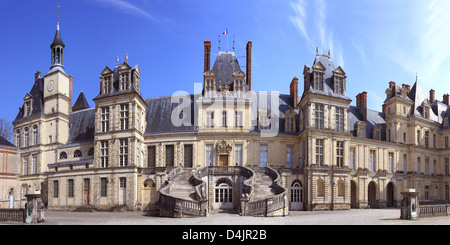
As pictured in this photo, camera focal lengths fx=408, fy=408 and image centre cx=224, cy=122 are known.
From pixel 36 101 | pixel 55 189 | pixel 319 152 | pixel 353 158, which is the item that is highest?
pixel 36 101

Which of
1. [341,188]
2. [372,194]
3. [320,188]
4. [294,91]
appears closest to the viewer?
[320,188]

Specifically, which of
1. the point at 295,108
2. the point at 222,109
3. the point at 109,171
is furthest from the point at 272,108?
the point at 109,171

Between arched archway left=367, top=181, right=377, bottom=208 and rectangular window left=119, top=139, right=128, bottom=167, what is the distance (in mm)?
23588

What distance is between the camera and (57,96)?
40781mm

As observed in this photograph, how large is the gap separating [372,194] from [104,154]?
2582 centimetres

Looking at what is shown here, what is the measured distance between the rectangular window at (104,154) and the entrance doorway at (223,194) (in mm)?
10365

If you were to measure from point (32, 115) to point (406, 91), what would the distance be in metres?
38.6

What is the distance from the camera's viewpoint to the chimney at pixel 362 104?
42.3m

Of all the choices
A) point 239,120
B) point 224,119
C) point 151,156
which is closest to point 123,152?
point 151,156

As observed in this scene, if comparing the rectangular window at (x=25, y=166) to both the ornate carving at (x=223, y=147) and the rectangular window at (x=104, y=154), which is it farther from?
the ornate carving at (x=223, y=147)

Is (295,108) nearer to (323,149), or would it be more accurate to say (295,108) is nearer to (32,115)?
(323,149)

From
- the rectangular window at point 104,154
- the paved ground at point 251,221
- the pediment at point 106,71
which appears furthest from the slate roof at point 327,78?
the rectangular window at point 104,154

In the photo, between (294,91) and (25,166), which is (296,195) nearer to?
(294,91)
